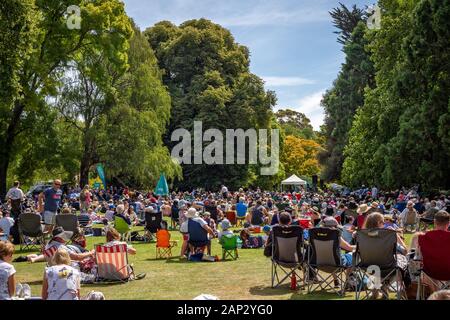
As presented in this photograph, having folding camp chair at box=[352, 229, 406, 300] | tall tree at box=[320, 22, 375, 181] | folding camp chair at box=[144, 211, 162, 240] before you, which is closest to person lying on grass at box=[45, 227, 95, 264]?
folding camp chair at box=[352, 229, 406, 300]

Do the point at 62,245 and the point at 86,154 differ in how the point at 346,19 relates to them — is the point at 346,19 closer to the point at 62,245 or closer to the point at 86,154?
the point at 86,154

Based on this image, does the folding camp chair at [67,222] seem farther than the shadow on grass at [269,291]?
Yes

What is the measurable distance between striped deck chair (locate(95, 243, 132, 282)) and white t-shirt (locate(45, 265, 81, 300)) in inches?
159

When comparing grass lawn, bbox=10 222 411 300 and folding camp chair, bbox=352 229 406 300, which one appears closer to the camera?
folding camp chair, bbox=352 229 406 300

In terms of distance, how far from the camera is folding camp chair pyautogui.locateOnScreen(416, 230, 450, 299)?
7.46 m

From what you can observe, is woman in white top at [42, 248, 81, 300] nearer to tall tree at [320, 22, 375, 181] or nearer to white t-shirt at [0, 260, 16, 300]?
white t-shirt at [0, 260, 16, 300]

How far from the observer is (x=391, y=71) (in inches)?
1356

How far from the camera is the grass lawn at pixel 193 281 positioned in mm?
9156

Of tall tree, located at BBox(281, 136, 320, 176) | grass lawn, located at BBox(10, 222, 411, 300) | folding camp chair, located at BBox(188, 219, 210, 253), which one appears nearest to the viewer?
grass lawn, located at BBox(10, 222, 411, 300)

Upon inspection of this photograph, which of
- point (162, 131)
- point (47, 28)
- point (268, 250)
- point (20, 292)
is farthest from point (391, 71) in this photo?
point (20, 292)

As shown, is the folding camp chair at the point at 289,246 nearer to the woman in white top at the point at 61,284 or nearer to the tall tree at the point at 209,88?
the woman in white top at the point at 61,284

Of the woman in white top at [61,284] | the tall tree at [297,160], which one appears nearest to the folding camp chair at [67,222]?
the woman in white top at [61,284]

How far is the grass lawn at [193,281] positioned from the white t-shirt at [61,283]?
265 centimetres
